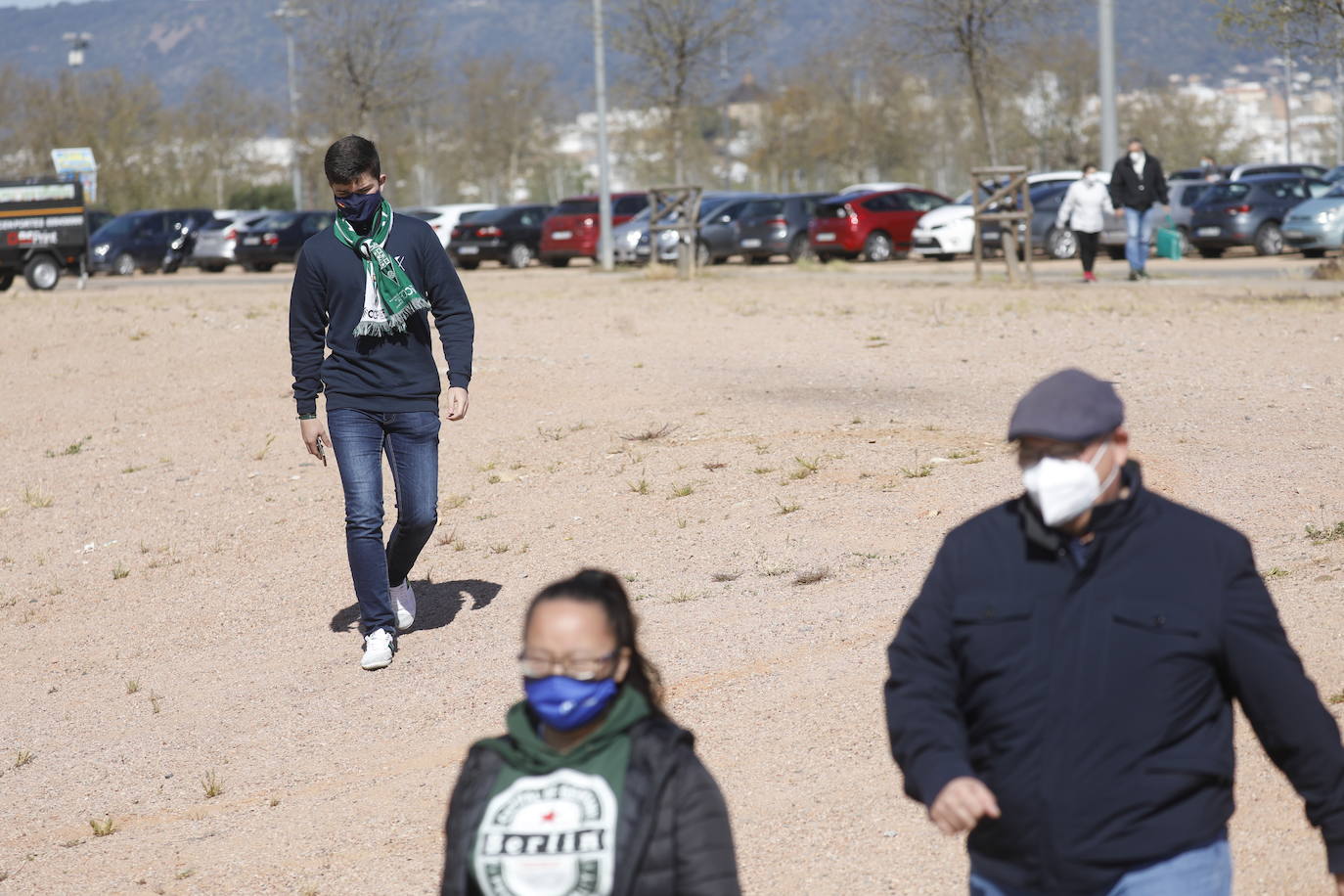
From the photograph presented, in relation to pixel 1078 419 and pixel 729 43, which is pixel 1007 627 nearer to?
pixel 1078 419

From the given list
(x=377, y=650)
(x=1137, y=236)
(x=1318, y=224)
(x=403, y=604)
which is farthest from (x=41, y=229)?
(x=377, y=650)

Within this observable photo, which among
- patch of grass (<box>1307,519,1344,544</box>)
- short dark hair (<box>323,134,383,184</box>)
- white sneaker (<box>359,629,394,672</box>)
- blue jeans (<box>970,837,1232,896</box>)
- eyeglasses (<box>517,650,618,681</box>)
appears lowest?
white sneaker (<box>359,629,394,672</box>)

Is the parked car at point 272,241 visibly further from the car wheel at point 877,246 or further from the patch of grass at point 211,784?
the patch of grass at point 211,784

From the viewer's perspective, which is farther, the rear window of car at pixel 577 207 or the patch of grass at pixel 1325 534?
the rear window of car at pixel 577 207

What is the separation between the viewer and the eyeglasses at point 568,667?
2.82 meters

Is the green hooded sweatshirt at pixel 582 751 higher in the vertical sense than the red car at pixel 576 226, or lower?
lower

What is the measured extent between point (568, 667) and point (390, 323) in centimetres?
409

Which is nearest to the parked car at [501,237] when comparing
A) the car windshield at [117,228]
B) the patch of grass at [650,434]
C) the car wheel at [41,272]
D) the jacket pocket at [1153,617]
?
the car windshield at [117,228]

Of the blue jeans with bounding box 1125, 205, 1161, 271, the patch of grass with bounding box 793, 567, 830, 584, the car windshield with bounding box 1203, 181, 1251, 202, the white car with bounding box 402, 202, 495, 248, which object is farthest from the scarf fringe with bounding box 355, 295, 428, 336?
the white car with bounding box 402, 202, 495, 248

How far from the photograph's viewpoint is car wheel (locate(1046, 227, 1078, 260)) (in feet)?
99.0

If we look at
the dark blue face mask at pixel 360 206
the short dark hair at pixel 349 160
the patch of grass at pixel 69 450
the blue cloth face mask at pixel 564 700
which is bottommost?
the patch of grass at pixel 69 450

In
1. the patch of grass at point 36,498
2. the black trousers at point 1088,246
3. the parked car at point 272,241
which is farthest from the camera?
the parked car at point 272,241

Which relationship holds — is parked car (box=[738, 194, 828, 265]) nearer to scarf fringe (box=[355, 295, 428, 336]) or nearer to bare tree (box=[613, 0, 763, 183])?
bare tree (box=[613, 0, 763, 183])

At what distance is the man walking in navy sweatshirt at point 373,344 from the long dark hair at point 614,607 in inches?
154
